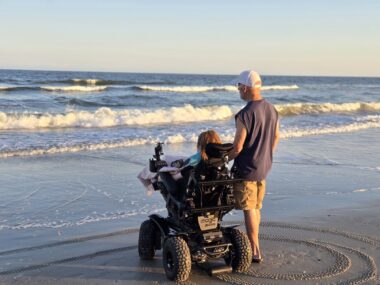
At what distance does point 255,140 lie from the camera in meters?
4.97

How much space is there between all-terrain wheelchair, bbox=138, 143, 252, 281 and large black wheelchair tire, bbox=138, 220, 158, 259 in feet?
0.61

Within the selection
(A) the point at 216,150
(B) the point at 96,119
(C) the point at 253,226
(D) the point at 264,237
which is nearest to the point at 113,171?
(D) the point at 264,237

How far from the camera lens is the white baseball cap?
16.3 ft

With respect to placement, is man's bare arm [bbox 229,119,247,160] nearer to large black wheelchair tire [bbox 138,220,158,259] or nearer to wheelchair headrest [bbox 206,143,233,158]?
wheelchair headrest [bbox 206,143,233,158]

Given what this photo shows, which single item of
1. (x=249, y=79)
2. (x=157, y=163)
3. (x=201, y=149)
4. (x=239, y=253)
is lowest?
(x=239, y=253)

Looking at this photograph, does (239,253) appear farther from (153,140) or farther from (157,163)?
(153,140)

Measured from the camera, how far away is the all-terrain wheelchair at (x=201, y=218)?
4574 mm

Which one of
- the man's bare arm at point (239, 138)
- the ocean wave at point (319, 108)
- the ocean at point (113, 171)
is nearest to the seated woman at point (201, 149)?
the man's bare arm at point (239, 138)

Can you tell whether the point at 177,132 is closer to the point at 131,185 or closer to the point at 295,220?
the point at 131,185

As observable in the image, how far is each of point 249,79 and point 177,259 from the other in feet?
5.77

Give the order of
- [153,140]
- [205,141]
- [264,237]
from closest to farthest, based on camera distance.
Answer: [205,141] → [264,237] → [153,140]

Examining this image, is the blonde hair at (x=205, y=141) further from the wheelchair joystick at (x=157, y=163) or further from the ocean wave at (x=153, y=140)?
the ocean wave at (x=153, y=140)

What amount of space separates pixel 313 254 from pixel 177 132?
37.8 ft

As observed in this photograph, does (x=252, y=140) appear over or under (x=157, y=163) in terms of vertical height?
over
